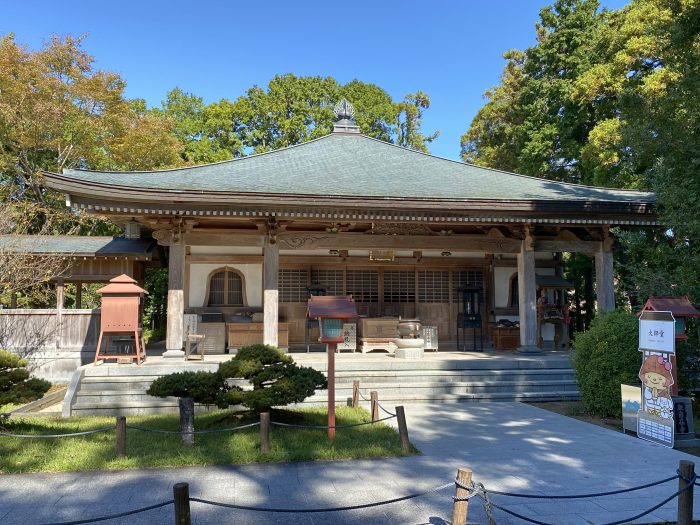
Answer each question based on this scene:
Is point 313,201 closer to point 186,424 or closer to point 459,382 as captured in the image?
point 459,382

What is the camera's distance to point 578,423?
8.69 metres

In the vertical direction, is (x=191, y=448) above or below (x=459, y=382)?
below

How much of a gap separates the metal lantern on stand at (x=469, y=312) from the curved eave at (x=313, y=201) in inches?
134

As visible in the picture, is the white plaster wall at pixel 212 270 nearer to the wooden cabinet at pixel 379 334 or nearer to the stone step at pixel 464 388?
the wooden cabinet at pixel 379 334

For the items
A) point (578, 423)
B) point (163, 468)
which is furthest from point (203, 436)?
point (578, 423)

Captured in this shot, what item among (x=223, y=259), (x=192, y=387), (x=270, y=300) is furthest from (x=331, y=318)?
(x=223, y=259)

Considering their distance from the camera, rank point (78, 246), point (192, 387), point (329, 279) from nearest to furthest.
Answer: point (192, 387) → point (78, 246) → point (329, 279)

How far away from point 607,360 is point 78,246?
44.9ft

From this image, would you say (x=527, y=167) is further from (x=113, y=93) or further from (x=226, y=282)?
(x=113, y=93)

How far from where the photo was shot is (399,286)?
51.0ft

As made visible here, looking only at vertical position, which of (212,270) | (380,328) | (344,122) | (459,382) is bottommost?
(459,382)

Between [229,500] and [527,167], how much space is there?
20762 millimetres

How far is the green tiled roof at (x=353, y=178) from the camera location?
38.7 feet

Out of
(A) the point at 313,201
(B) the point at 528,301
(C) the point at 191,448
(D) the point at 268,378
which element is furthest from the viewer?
(B) the point at 528,301
